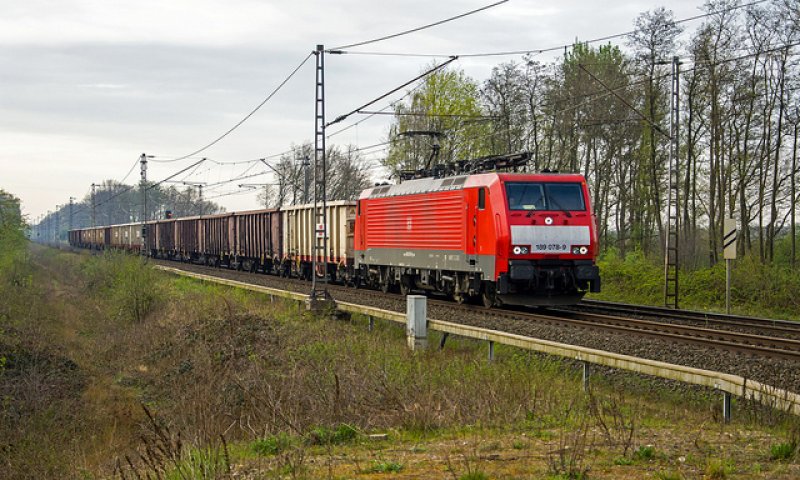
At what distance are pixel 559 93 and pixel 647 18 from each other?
227 inches

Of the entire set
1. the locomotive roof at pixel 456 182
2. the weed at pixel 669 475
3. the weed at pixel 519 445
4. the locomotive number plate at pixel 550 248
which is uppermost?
the locomotive roof at pixel 456 182

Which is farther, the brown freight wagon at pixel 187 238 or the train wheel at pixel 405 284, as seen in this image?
the brown freight wagon at pixel 187 238

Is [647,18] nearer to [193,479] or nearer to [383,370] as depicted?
[383,370]

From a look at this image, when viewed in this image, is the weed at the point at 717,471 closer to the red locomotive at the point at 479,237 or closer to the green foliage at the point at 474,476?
the green foliage at the point at 474,476

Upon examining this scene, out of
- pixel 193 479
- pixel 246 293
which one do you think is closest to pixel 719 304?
pixel 246 293

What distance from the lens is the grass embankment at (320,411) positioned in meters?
6.42

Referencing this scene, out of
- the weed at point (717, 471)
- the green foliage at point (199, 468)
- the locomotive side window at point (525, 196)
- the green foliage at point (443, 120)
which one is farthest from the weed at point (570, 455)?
the green foliage at point (443, 120)

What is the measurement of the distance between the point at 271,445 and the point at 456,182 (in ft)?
43.2

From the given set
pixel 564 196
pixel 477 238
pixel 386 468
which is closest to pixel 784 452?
pixel 386 468

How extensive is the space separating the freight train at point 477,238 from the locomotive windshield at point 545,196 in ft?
0.07

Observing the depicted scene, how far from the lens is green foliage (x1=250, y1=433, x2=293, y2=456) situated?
25.1ft

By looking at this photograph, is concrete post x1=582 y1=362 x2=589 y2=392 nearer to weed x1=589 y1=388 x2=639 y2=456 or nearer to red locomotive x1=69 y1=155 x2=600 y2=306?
weed x1=589 y1=388 x2=639 y2=456

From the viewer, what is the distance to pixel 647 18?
115 feet

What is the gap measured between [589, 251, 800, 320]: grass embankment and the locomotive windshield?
670 cm
